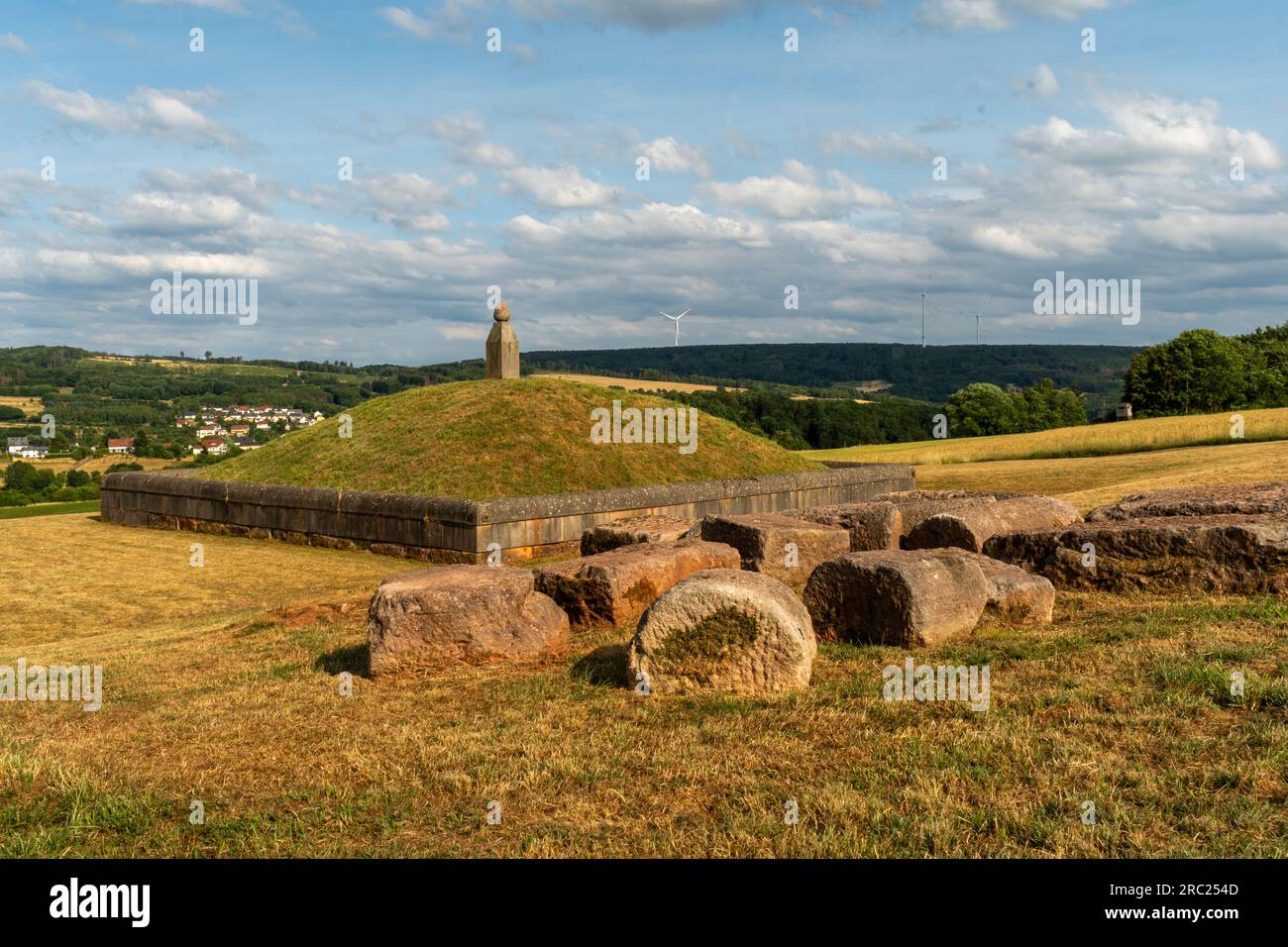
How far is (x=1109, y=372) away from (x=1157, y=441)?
13493 centimetres

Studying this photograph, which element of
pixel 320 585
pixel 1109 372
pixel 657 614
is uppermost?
pixel 1109 372

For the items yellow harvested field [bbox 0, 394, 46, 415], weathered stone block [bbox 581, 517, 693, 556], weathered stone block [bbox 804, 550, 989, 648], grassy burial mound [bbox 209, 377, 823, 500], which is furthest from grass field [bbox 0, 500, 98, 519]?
yellow harvested field [bbox 0, 394, 46, 415]

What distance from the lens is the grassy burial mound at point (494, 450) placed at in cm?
2219

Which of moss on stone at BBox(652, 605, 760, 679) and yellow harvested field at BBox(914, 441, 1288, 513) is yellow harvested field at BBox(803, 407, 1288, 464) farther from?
moss on stone at BBox(652, 605, 760, 679)

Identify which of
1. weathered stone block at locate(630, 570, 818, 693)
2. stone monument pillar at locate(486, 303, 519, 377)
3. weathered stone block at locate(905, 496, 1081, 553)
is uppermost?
stone monument pillar at locate(486, 303, 519, 377)

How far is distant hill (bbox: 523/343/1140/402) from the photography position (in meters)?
149

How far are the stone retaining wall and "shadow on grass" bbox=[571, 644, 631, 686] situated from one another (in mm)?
9043

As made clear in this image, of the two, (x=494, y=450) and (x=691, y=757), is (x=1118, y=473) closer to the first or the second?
(x=494, y=450)

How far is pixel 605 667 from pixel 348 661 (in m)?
2.69

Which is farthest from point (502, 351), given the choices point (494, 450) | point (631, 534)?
point (631, 534)

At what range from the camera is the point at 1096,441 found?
4731 centimetres

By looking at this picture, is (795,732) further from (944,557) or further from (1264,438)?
(1264,438)
